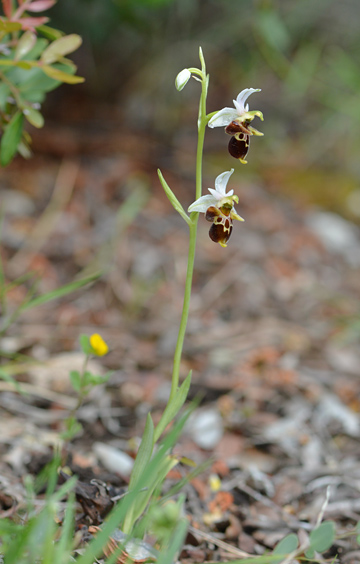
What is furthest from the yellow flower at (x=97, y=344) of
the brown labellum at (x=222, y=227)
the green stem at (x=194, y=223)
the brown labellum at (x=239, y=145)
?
the brown labellum at (x=239, y=145)

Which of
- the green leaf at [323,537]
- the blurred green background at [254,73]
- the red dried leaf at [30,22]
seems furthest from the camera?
the blurred green background at [254,73]

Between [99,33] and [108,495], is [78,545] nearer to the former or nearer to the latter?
[108,495]

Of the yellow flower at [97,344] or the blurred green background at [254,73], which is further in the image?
the blurred green background at [254,73]

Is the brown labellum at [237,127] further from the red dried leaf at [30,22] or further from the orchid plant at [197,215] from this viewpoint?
the red dried leaf at [30,22]

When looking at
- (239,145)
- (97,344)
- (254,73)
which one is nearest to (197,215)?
(239,145)

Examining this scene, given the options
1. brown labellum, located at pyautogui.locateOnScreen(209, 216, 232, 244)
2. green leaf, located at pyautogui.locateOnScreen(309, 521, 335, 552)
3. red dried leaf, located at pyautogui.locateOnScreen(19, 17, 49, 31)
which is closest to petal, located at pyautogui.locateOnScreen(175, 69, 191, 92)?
brown labellum, located at pyautogui.locateOnScreen(209, 216, 232, 244)

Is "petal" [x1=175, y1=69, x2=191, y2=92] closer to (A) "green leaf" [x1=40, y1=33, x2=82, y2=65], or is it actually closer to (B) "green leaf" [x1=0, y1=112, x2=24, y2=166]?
(A) "green leaf" [x1=40, y1=33, x2=82, y2=65]

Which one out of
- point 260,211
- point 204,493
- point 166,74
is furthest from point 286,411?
point 166,74
